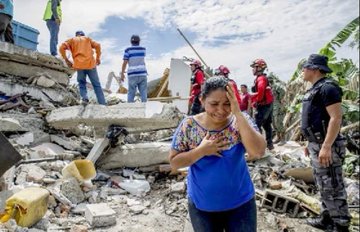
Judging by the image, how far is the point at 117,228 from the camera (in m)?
3.83

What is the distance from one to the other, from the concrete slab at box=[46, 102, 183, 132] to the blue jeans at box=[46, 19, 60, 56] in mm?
2309

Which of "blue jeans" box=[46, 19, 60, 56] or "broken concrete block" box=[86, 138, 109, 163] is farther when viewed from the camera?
"blue jeans" box=[46, 19, 60, 56]

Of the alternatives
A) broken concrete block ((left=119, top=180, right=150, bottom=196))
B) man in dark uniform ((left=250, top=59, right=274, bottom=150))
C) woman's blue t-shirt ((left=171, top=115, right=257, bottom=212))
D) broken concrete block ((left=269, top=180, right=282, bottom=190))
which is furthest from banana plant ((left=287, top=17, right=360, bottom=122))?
woman's blue t-shirt ((left=171, top=115, right=257, bottom=212))

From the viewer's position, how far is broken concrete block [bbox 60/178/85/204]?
4.47 metres

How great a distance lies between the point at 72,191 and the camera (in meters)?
4.50

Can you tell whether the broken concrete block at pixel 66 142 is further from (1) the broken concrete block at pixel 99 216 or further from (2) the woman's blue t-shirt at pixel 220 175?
(2) the woman's blue t-shirt at pixel 220 175

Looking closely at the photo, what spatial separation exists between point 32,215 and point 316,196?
4157 mm

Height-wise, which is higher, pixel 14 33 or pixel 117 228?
pixel 14 33

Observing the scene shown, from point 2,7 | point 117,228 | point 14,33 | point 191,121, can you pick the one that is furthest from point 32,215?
point 14,33

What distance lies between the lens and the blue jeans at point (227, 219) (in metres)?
1.93

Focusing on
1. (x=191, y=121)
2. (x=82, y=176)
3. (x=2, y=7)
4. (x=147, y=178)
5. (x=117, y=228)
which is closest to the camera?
(x=191, y=121)

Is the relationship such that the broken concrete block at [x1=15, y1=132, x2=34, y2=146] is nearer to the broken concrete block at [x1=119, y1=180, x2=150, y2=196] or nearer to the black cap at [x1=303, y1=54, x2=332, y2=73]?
the broken concrete block at [x1=119, y1=180, x2=150, y2=196]

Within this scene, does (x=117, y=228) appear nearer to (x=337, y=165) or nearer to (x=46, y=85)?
(x=337, y=165)

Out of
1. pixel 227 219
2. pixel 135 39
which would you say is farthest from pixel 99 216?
pixel 135 39
